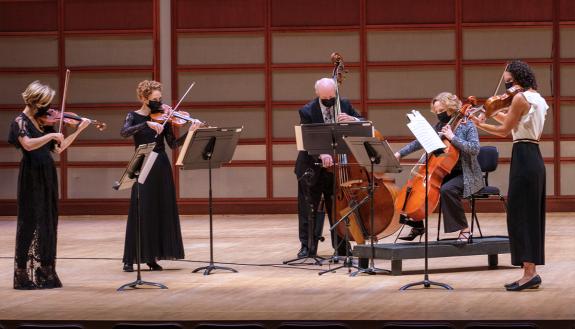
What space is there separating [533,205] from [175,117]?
2.71m

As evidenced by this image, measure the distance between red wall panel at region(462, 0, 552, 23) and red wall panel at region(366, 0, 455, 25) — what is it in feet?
0.70

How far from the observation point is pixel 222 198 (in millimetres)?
12664

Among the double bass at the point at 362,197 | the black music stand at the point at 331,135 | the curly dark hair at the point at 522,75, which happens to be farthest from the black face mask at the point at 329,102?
the curly dark hair at the point at 522,75

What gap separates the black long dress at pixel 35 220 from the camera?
6906 mm

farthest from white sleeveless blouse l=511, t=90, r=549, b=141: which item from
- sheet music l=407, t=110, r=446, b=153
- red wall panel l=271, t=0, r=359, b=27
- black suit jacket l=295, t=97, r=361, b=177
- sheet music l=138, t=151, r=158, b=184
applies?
red wall panel l=271, t=0, r=359, b=27

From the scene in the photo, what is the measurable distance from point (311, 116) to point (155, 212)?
4.77 feet

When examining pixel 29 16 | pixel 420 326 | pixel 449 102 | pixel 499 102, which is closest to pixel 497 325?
pixel 420 326

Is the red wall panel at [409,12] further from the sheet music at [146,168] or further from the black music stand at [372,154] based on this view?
the sheet music at [146,168]

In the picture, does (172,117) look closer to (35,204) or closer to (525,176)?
(35,204)

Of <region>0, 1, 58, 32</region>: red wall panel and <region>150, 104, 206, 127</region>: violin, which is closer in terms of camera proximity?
<region>150, 104, 206, 127</region>: violin

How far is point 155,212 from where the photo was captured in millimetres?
7836

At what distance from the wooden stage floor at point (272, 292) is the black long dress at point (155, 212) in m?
0.17

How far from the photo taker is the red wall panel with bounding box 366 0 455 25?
12273 millimetres

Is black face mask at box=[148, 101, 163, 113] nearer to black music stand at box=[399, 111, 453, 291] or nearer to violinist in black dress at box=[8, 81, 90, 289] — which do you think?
violinist in black dress at box=[8, 81, 90, 289]
